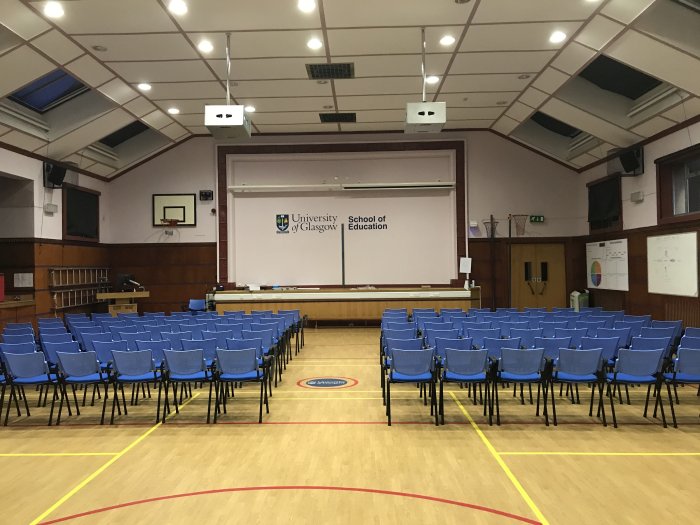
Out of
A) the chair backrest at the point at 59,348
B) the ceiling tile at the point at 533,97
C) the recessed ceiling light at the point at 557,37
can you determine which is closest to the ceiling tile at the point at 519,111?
the ceiling tile at the point at 533,97

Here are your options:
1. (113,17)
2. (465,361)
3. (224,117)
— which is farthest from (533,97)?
(113,17)

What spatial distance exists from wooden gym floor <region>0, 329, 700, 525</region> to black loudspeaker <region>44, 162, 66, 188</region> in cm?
888

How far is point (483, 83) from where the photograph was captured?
41.8ft

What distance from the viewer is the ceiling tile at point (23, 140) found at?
39.6ft

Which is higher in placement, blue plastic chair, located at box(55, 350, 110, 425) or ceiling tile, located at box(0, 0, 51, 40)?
ceiling tile, located at box(0, 0, 51, 40)

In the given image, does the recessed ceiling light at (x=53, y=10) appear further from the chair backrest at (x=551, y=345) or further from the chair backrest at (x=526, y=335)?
the chair backrest at (x=551, y=345)

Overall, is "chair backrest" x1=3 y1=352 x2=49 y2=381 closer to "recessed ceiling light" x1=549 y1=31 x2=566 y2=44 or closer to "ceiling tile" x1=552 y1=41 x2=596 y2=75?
"recessed ceiling light" x1=549 y1=31 x2=566 y2=44

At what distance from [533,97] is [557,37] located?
3.44m

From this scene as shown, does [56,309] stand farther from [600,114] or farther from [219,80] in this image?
[600,114]

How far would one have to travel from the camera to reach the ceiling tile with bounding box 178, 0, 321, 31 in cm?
862

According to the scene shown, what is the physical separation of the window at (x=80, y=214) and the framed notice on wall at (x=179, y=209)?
75.5 inches

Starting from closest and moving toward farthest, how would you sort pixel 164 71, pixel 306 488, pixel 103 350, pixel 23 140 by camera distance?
pixel 306 488
pixel 103 350
pixel 164 71
pixel 23 140

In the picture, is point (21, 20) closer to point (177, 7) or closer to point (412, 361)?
point (177, 7)

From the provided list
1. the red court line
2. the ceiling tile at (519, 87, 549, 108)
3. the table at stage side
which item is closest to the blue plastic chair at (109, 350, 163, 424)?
the red court line
